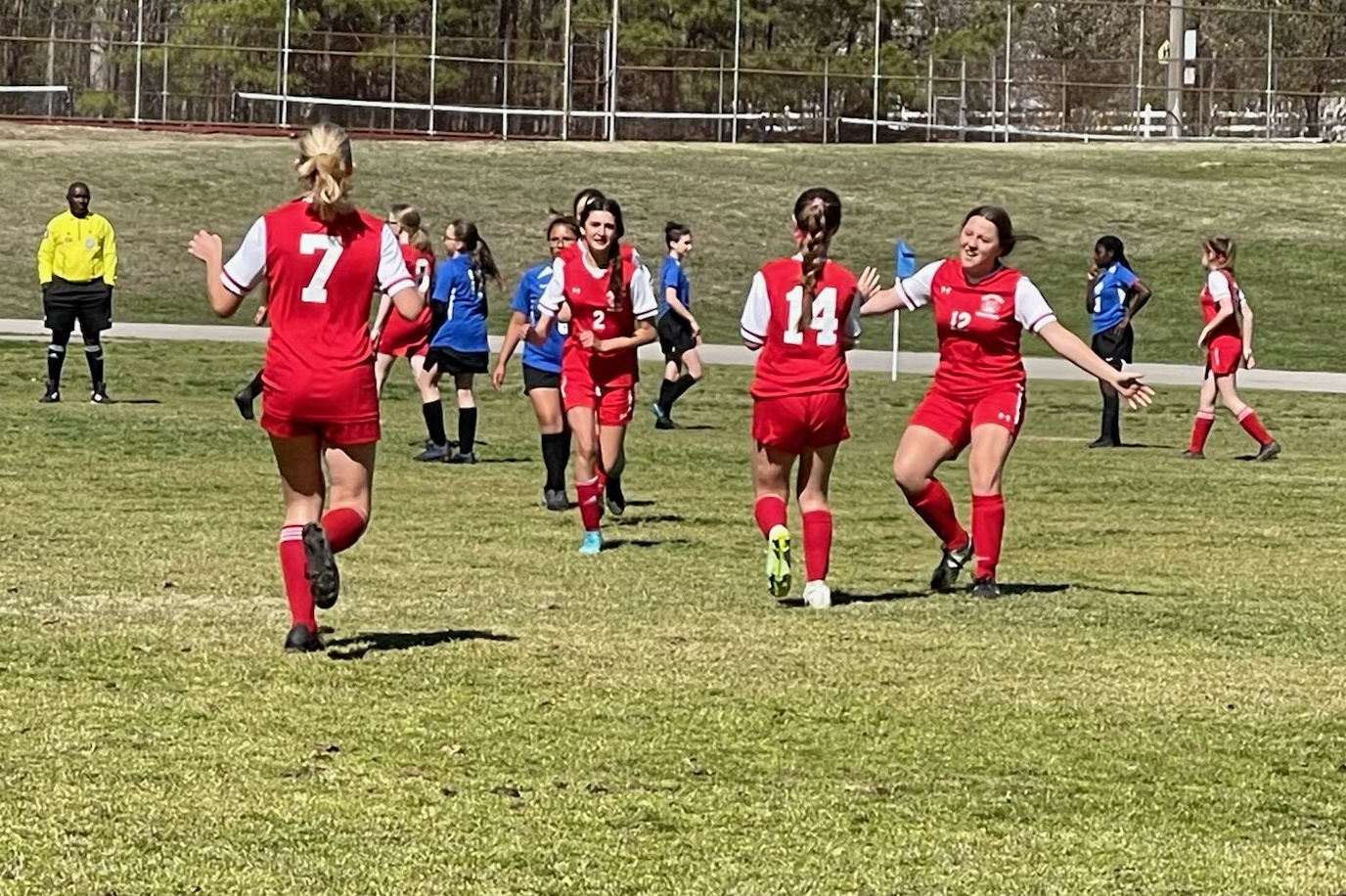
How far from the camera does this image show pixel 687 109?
6000 centimetres

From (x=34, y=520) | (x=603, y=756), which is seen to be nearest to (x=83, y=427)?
(x=34, y=520)

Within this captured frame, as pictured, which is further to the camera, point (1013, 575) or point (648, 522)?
point (648, 522)

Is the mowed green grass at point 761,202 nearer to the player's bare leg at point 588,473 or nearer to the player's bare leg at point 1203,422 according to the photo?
the player's bare leg at point 1203,422

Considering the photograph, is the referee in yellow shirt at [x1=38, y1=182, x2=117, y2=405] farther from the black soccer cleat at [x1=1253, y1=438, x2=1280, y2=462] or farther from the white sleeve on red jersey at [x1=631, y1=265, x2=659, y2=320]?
the white sleeve on red jersey at [x1=631, y1=265, x2=659, y2=320]

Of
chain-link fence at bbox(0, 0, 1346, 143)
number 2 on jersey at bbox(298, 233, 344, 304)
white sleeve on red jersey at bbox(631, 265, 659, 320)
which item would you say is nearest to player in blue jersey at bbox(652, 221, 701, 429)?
white sleeve on red jersey at bbox(631, 265, 659, 320)

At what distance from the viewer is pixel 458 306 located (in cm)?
1898

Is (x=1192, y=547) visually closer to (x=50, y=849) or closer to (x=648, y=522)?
(x=648, y=522)

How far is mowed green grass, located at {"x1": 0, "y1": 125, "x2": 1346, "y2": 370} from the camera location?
40281 millimetres

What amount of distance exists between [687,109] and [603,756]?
53.4 m

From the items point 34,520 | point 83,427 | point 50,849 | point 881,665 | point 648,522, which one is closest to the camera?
point 50,849

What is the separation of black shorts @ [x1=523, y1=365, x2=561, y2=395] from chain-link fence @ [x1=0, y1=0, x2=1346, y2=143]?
43000 millimetres

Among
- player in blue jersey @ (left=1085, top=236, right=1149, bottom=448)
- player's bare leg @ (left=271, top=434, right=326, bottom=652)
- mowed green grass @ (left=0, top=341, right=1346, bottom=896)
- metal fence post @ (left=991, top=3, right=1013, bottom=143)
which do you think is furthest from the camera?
metal fence post @ (left=991, top=3, right=1013, bottom=143)

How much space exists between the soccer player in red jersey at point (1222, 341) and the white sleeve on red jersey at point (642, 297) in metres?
8.68

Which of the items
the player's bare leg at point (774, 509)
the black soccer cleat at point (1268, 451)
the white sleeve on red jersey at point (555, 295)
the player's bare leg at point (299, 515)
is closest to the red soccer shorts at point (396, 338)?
the white sleeve on red jersey at point (555, 295)
